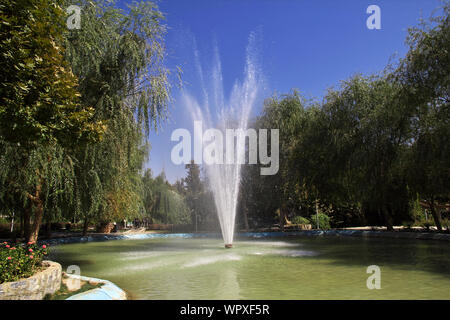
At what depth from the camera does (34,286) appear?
19.1 ft

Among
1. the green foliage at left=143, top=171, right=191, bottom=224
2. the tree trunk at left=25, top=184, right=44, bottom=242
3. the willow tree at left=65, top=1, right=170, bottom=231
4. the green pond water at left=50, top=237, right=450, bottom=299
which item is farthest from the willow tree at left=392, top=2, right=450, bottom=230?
the green foliage at left=143, top=171, right=191, bottom=224

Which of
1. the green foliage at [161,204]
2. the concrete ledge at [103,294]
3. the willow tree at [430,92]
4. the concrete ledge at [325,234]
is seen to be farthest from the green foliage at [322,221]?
the concrete ledge at [103,294]

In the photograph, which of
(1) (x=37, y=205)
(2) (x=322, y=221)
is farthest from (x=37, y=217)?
(2) (x=322, y=221)

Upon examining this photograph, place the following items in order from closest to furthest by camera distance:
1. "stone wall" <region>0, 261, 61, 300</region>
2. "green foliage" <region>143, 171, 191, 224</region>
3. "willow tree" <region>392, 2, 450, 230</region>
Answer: "stone wall" <region>0, 261, 61, 300</region>
"willow tree" <region>392, 2, 450, 230</region>
"green foliage" <region>143, 171, 191, 224</region>

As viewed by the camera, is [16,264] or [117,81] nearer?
[16,264]

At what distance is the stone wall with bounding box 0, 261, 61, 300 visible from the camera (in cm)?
536

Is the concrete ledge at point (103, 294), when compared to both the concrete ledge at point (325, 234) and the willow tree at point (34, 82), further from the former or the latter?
the concrete ledge at point (325, 234)

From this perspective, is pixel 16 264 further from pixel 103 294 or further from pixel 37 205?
pixel 37 205

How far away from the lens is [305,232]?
27109mm

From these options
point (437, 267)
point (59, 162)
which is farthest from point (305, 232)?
point (59, 162)

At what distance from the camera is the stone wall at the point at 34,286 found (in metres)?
5.36

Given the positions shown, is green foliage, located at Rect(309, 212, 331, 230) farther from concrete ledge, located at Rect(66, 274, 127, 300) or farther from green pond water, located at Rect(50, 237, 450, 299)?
concrete ledge, located at Rect(66, 274, 127, 300)

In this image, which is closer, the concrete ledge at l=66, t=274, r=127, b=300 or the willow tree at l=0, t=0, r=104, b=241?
the willow tree at l=0, t=0, r=104, b=241

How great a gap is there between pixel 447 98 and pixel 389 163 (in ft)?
16.2
